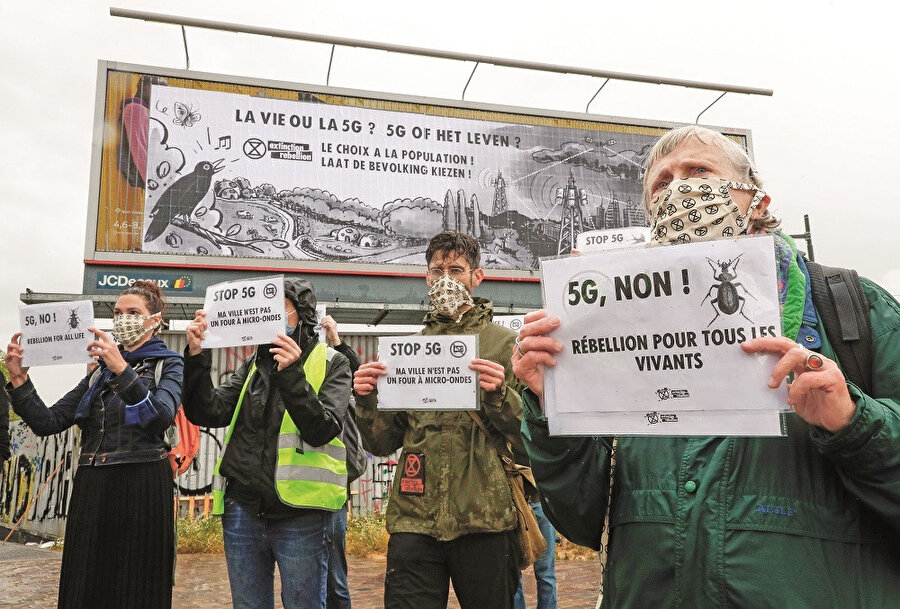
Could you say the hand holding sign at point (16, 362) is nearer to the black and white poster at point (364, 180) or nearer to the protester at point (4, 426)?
the protester at point (4, 426)

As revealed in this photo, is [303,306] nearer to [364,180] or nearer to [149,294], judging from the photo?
[149,294]

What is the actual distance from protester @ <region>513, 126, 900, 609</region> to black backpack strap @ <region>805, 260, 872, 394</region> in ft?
0.07

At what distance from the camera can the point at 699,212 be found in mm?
1870

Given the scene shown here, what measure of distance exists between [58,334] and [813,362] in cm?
480

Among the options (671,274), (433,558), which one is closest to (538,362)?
(671,274)

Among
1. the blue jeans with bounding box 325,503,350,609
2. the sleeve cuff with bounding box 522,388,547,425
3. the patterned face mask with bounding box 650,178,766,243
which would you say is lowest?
the blue jeans with bounding box 325,503,350,609

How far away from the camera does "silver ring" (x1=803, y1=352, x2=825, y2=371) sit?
146 cm

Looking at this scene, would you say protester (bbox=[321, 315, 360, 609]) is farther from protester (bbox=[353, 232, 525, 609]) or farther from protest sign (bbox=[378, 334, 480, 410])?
protester (bbox=[353, 232, 525, 609])

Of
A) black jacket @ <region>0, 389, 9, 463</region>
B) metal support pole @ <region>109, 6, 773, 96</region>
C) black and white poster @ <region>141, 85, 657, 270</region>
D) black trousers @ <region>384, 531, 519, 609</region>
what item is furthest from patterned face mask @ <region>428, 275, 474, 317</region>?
metal support pole @ <region>109, 6, 773, 96</region>

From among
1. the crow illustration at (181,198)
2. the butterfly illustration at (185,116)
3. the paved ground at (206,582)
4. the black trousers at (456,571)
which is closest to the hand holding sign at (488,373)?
the black trousers at (456,571)

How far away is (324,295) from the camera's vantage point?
569 inches

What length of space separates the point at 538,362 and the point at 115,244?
13.4 m

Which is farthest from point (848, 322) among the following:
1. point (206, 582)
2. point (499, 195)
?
point (499, 195)

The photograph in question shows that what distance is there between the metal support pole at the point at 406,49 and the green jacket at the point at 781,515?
15775mm
